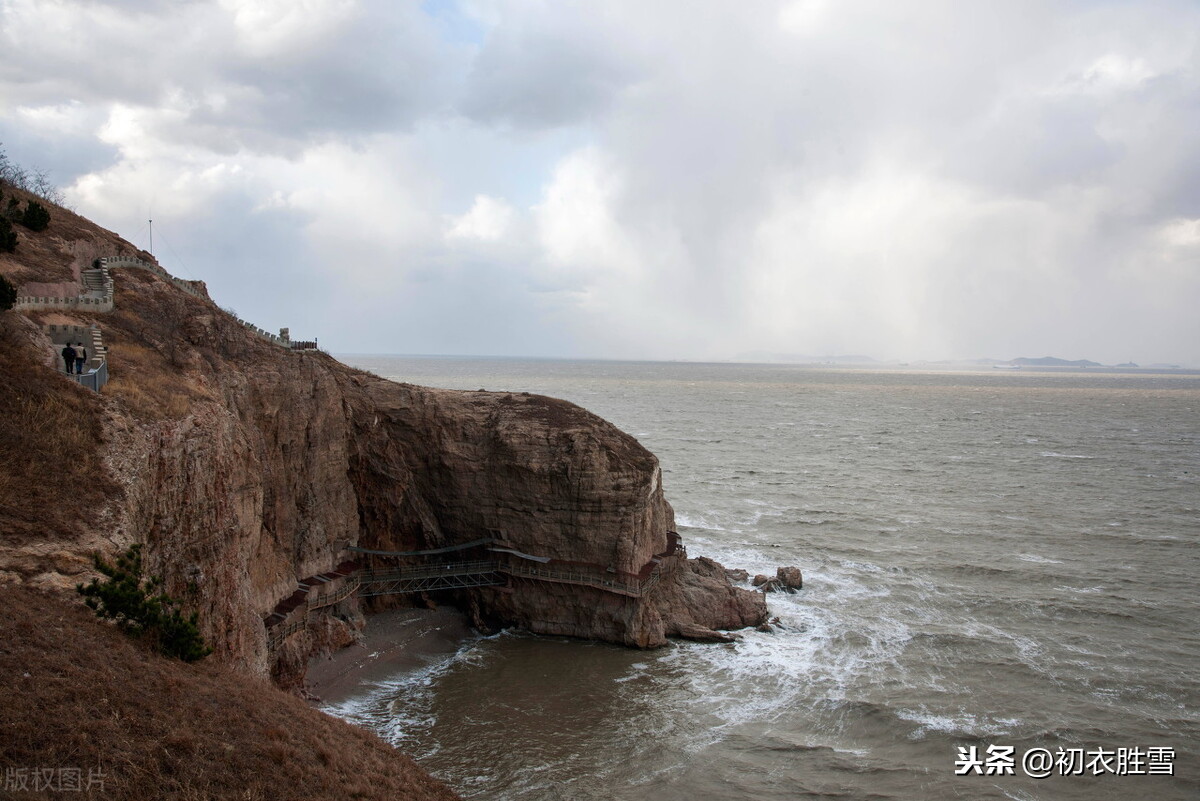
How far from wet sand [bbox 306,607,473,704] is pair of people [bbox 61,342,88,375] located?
14.9m

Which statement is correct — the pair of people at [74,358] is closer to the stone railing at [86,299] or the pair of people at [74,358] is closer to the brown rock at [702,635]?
the stone railing at [86,299]

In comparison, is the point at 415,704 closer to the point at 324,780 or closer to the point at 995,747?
the point at 324,780

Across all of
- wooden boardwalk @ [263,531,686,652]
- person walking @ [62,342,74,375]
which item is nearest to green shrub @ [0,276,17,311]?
person walking @ [62,342,74,375]

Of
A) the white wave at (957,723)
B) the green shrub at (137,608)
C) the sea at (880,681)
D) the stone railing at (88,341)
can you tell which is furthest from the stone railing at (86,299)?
the white wave at (957,723)

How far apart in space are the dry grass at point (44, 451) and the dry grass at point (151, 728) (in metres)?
2.53

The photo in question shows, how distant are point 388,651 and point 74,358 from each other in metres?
18.2

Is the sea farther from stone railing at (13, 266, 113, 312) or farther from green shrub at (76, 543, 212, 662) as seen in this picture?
stone railing at (13, 266, 113, 312)

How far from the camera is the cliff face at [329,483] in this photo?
22.4 meters

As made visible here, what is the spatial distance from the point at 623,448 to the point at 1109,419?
14089 cm

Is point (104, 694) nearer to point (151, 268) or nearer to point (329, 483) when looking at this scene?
point (329, 483)

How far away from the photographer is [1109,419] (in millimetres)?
143000

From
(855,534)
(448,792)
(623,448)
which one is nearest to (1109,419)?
(855,534)

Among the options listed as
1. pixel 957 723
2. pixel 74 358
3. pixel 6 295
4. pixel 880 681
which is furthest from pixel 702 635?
pixel 6 295

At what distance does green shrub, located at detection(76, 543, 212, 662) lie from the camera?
16.6 m
